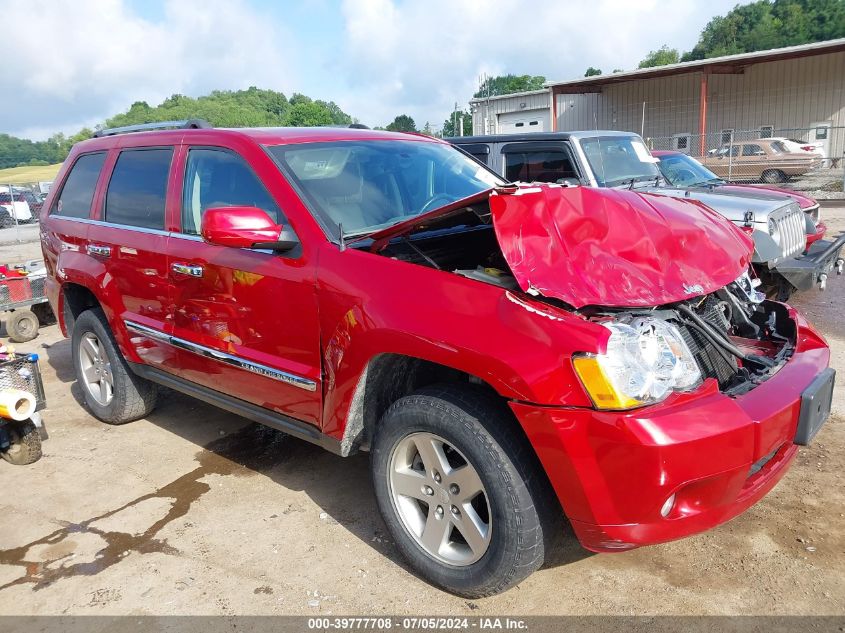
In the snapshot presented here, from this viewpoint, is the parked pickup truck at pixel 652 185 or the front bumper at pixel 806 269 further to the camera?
the parked pickup truck at pixel 652 185

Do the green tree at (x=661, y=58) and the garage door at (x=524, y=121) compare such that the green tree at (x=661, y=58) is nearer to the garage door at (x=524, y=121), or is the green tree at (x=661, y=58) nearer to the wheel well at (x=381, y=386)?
the garage door at (x=524, y=121)

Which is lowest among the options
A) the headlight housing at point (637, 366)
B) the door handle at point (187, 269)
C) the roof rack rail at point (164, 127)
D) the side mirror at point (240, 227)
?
the headlight housing at point (637, 366)

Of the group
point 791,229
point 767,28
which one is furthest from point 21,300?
point 767,28

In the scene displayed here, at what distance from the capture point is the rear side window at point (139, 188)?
3.97 m

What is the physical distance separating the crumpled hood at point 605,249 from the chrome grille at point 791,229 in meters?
4.06

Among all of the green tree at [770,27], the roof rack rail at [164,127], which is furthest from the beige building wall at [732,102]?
the green tree at [770,27]

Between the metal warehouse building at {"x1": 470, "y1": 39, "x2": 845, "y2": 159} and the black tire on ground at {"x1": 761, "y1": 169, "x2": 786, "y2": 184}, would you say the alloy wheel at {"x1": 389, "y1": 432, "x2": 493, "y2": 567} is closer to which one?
the black tire on ground at {"x1": 761, "y1": 169, "x2": 786, "y2": 184}

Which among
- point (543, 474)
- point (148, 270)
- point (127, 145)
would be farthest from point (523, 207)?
point (127, 145)

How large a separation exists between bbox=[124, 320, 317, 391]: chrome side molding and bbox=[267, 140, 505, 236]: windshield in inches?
28.9

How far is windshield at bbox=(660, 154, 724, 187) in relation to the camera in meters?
8.60

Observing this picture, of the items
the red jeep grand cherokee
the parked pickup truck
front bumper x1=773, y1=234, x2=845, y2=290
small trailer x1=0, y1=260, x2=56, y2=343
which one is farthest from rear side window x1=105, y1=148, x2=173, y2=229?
front bumper x1=773, y1=234, x2=845, y2=290

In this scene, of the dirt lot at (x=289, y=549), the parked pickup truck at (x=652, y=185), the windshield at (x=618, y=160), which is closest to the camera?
the dirt lot at (x=289, y=549)

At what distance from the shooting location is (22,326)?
777 centimetres

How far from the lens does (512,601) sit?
2744 mm
